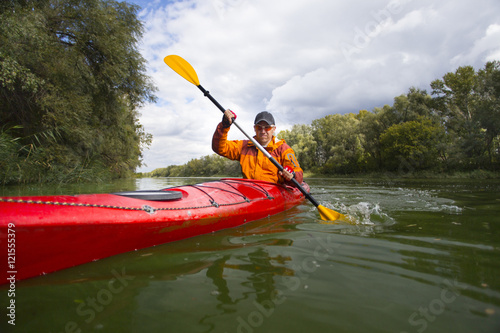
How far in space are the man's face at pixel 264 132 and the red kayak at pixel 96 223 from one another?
175 cm

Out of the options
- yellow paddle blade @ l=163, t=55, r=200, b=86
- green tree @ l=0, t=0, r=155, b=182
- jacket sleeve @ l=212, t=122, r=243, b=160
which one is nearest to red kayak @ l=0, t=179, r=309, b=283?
jacket sleeve @ l=212, t=122, r=243, b=160

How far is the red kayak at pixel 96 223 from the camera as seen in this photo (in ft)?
5.69

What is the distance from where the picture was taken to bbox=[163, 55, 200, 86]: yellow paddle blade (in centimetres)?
490

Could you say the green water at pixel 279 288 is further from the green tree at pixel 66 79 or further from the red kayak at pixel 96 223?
the green tree at pixel 66 79

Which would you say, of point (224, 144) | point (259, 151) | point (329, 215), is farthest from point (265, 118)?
point (329, 215)

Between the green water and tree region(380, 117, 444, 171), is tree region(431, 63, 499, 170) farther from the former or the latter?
the green water

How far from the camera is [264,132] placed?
490cm

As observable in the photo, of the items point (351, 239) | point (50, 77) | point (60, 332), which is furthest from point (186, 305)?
point (50, 77)

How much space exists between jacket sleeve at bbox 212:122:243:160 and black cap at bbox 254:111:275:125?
1.87 feet

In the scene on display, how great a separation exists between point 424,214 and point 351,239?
2325mm

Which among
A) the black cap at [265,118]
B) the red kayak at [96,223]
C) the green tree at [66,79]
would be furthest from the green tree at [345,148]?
the red kayak at [96,223]

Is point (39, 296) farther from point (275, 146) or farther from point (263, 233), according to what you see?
point (275, 146)

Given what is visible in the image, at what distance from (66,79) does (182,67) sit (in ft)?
19.3

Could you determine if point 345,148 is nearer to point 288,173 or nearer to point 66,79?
point 66,79
